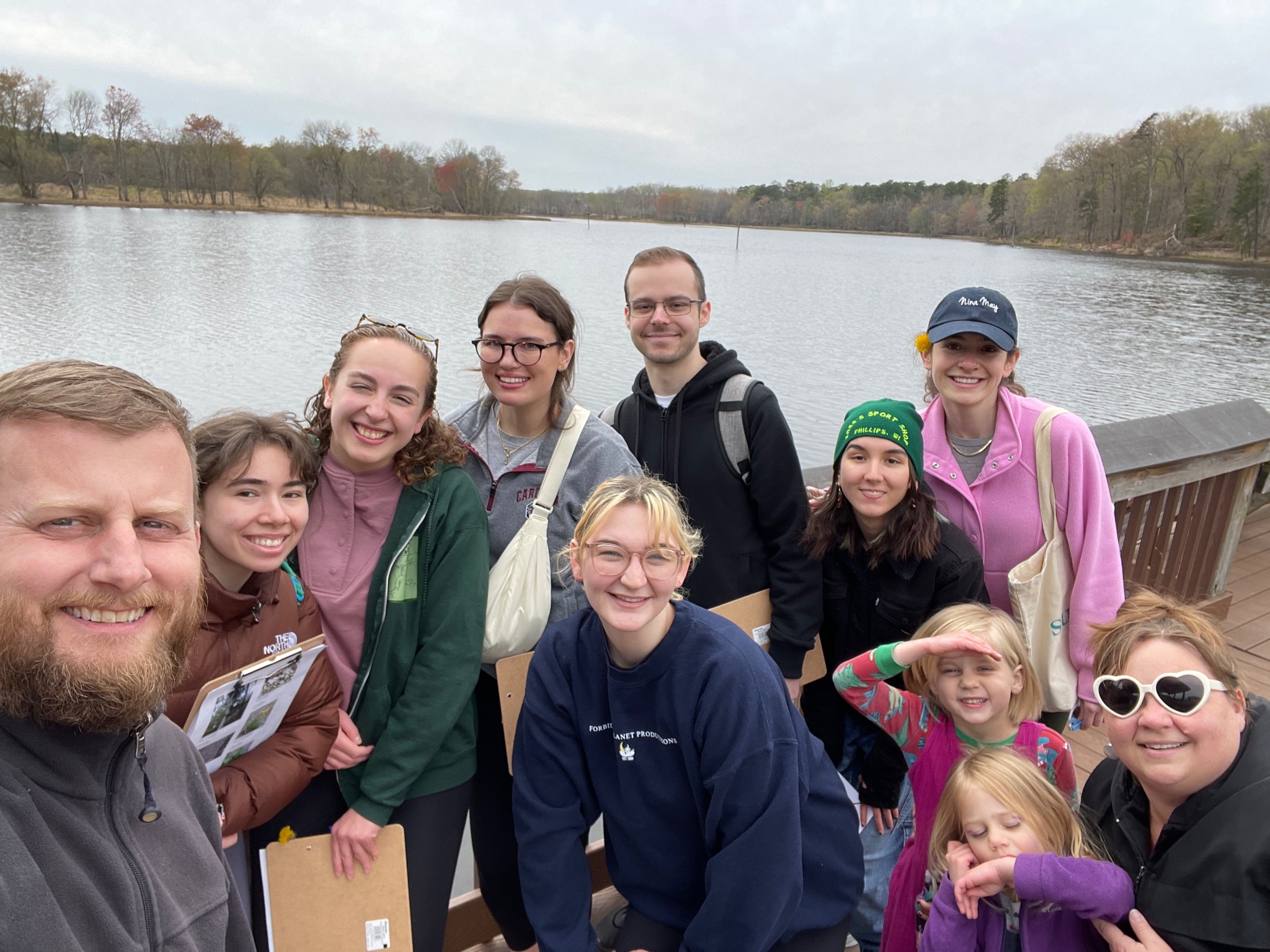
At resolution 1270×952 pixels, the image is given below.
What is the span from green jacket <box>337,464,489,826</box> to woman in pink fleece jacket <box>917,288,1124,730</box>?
1.47 meters

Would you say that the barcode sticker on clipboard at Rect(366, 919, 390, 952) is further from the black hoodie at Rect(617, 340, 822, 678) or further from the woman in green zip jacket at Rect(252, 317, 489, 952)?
the black hoodie at Rect(617, 340, 822, 678)

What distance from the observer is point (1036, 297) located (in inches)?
921

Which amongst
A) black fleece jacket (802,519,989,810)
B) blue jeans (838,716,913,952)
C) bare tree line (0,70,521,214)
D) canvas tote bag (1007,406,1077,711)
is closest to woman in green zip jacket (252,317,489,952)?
black fleece jacket (802,519,989,810)

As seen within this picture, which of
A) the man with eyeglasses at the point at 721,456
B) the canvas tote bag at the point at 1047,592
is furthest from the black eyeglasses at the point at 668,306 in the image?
the canvas tote bag at the point at 1047,592

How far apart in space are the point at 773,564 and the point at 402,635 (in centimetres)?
110

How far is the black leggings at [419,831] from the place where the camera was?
1.92 meters

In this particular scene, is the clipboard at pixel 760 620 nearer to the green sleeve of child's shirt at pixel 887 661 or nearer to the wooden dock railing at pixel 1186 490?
the green sleeve of child's shirt at pixel 887 661

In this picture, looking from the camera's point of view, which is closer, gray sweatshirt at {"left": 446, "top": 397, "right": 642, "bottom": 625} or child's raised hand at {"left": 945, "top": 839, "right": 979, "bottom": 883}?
child's raised hand at {"left": 945, "top": 839, "right": 979, "bottom": 883}

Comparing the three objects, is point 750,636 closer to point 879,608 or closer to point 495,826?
point 879,608

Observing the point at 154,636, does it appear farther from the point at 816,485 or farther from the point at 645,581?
the point at 816,485

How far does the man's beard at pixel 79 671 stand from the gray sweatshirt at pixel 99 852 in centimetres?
4

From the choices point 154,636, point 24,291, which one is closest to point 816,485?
point 154,636

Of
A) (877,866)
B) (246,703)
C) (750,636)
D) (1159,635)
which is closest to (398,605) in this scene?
(246,703)

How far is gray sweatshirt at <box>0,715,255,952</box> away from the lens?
0.86m
